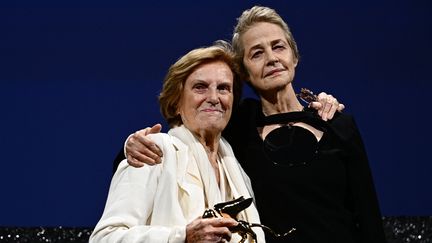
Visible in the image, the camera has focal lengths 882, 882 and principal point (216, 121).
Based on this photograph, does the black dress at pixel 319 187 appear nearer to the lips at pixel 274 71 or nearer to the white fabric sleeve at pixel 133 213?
the lips at pixel 274 71

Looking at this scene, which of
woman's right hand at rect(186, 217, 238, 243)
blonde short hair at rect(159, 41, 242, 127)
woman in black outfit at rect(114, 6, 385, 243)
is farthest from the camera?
woman in black outfit at rect(114, 6, 385, 243)

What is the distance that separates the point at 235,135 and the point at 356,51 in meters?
0.66

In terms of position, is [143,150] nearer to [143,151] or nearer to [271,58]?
[143,151]

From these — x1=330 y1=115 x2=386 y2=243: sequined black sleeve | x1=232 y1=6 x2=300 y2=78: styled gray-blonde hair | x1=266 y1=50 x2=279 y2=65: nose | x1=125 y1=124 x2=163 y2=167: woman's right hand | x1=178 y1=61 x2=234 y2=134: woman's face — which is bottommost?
x1=330 y1=115 x2=386 y2=243: sequined black sleeve

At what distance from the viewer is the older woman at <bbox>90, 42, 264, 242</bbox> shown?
1547 mm

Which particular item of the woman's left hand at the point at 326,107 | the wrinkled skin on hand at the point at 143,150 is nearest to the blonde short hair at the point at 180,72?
the wrinkled skin on hand at the point at 143,150

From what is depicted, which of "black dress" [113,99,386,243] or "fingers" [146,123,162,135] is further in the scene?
"black dress" [113,99,386,243]

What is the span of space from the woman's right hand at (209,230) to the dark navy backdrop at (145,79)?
844 mm

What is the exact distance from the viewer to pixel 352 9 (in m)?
2.46

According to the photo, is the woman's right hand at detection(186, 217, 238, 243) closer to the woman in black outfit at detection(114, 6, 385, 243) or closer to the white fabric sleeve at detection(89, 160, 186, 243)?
the white fabric sleeve at detection(89, 160, 186, 243)

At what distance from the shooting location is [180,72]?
1740mm

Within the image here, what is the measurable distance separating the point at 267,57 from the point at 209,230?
554 millimetres

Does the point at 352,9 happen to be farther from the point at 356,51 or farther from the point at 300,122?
the point at 300,122

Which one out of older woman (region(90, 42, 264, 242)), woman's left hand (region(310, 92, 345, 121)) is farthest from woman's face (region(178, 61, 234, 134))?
woman's left hand (region(310, 92, 345, 121))
